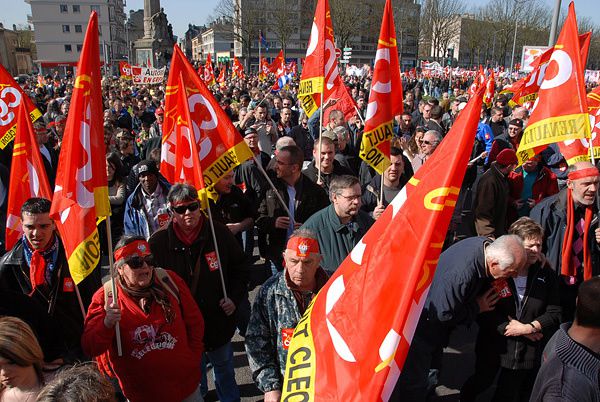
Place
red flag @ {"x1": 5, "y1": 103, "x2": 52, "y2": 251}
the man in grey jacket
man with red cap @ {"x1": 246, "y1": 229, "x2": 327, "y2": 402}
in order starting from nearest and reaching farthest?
the man in grey jacket → man with red cap @ {"x1": 246, "y1": 229, "x2": 327, "y2": 402} → red flag @ {"x1": 5, "y1": 103, "x2": 52, "y2": 251}

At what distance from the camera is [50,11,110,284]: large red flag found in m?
2.78

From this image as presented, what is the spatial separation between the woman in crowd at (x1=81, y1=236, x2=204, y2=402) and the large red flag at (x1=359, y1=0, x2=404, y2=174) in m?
2.39

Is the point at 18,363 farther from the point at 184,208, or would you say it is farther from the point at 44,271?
the point at 184,208

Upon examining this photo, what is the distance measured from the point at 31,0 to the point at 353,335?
85.1 metres

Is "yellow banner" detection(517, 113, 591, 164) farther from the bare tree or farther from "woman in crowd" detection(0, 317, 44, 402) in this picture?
the bare tree

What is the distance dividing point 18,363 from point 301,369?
1.25 m

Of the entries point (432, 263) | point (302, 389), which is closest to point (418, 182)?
point (432, 263)

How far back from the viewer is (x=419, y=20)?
48.5 meters

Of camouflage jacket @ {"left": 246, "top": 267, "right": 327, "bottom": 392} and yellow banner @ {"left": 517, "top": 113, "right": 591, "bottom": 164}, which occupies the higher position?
yellow banner @ {"left": 517, "top": 113, "right": 591, "bottom": 164}

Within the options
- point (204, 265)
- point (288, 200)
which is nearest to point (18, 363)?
point (204, 265)

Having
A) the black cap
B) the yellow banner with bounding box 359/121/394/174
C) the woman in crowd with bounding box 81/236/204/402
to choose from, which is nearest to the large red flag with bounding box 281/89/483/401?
the woman in crowd with bounding box 81/236/204/402

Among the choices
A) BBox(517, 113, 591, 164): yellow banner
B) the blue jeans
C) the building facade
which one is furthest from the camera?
the building facade

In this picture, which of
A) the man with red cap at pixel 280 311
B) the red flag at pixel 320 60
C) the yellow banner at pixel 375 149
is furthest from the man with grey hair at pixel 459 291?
the red flag at pixel 320 60

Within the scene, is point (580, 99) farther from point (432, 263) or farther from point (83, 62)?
point (83, 62)
